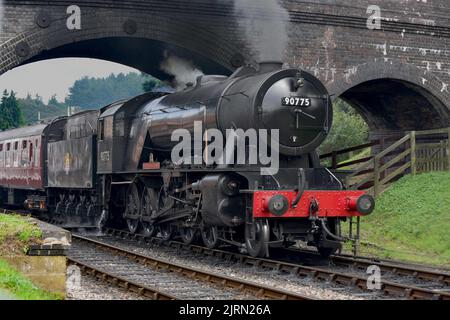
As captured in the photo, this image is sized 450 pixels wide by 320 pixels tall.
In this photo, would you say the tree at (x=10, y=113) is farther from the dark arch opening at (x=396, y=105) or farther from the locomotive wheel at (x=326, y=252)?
the locomotive wheel at (x=326, y=252)

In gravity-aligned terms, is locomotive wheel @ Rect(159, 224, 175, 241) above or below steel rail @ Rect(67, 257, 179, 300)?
above

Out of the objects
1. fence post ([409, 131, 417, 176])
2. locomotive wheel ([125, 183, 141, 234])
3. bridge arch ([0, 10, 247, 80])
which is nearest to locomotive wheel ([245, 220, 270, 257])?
locomotive wheel ([125, 183, 141, 234])

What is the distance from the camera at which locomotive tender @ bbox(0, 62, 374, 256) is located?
1222cm

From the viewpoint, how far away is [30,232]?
948cm

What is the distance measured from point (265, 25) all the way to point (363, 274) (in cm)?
1038

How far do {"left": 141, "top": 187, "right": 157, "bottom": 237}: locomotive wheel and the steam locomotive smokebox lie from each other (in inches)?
130

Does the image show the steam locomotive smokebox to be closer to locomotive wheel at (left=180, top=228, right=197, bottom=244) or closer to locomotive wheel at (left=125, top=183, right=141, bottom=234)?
locomotive wheel at (left=180, top=228, right=197, bottom=244)

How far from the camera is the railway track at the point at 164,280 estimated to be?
946 centimetres

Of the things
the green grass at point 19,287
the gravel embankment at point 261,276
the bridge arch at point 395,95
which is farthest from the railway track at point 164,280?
the bridge arch at point 395,95

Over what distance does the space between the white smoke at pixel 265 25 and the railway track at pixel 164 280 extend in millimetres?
8250

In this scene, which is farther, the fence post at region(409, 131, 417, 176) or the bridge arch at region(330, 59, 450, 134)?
the bridge arch at region(330, 59, 450, 134)

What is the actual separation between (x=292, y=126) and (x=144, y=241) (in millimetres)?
5872
